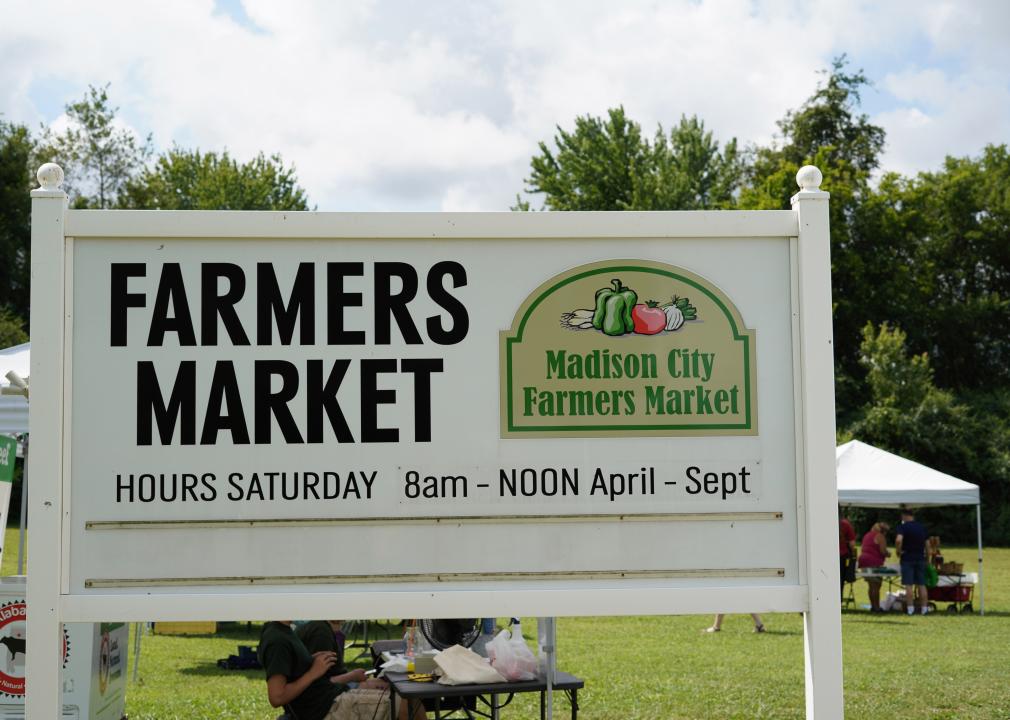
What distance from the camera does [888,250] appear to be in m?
45.5

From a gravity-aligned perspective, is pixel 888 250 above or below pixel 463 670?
above

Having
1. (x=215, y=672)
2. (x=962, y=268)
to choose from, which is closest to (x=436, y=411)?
(x=215, y=672)

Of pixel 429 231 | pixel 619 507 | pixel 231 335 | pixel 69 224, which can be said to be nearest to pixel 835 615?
pixel 619 507

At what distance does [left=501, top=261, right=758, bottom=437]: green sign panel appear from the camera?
12.4 feet

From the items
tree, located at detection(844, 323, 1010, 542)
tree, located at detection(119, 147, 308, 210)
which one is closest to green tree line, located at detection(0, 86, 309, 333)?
tree, located at detection(119, 147, 308, 210)

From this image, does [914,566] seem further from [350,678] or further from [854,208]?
[854,208]

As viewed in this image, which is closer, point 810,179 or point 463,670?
point 810,179

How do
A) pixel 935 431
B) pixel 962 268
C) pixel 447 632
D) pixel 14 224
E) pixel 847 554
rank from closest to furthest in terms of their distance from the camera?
pixel 447 632 → pixel 847 554 → pixel 935 431 → pixel 14 224 → pixel 962 268

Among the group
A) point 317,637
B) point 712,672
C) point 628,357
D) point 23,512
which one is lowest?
point 712,672

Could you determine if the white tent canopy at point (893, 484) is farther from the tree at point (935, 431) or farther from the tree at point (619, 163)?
the tree at point (619, 163)

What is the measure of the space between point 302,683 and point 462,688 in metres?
0.90

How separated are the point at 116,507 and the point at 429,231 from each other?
136cm

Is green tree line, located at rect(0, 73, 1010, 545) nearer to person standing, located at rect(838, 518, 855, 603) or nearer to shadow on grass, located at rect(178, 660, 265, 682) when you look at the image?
person standing, located at rect(838, 518, 855, 603)

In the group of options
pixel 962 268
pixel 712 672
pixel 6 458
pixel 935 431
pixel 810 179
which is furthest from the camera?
pixel 962 268
